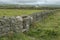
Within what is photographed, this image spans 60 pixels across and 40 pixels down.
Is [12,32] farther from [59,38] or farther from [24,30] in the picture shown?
[59,38]

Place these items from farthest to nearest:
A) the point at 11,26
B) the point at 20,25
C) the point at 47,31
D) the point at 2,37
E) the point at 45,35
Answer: the point at 47,31 → the point at 45,35 → the point at 20,25 → the point at 11,26 → the point at 2,37

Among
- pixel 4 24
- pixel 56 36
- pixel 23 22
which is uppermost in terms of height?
pixel 4 24

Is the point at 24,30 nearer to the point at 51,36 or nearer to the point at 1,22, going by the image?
the point at 51,36

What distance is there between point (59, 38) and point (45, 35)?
0.92 meters

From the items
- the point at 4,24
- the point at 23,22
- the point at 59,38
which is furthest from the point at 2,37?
the point at 59,38

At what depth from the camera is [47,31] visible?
13102 mm

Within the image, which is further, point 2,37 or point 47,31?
point 47,31

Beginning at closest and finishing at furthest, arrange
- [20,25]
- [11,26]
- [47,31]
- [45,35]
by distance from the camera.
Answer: [11,26], [20,25], [45,35], [47,31]

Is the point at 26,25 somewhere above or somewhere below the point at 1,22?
below

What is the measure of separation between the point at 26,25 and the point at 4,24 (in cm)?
309

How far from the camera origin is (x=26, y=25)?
1247 cm

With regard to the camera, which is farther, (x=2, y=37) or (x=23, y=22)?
(x=23, y=22)

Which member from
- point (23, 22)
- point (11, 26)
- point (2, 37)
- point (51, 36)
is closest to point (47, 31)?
point (51, 36)

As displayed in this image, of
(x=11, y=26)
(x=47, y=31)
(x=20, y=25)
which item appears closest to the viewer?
(x=11, y=26)
